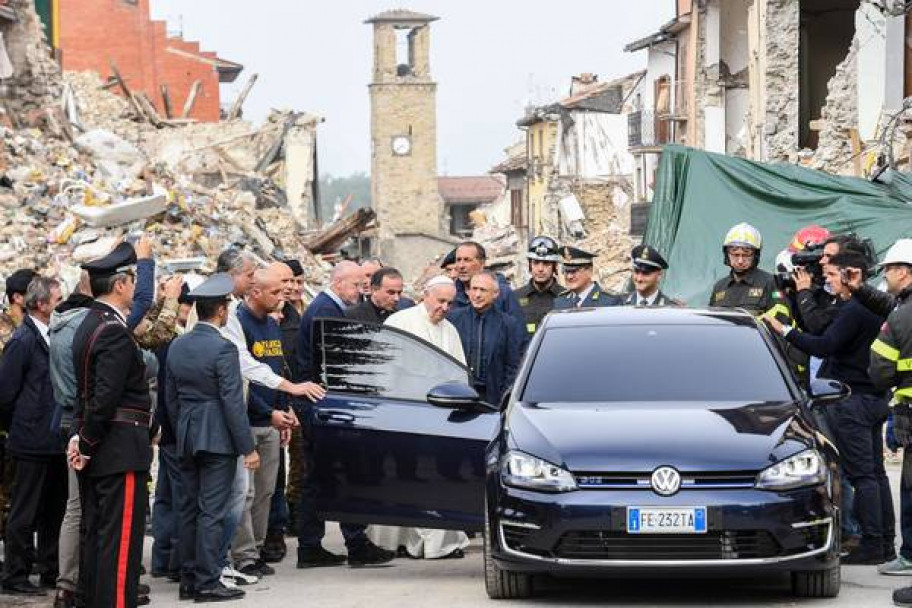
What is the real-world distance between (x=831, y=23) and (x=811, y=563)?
1161 inches

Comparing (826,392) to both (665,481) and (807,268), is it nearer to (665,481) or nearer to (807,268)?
(665,481)

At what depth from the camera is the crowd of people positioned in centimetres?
927

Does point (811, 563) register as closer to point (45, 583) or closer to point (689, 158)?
point (45, 583)

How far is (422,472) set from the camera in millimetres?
10703

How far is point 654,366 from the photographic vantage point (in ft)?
33.1

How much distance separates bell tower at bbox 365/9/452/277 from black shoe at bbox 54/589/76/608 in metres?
96.9

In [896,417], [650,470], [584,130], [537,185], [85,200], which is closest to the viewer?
[650,470]

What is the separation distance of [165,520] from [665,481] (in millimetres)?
3929

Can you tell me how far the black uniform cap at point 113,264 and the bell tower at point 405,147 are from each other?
319 feet

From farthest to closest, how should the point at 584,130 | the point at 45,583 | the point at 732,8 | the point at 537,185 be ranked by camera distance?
the point at 537,185 → the point at 584,130 → the point at 732,8 → the point at 45,583

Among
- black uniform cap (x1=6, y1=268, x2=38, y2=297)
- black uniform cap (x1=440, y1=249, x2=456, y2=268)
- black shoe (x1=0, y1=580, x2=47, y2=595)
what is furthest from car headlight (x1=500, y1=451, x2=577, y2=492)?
black uniform cap (x1=440, y1=249, x2=456, y2=268)

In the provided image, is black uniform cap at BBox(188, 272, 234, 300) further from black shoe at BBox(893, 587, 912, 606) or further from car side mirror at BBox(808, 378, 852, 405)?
black shoe at BBox(893, 587, 912, 606)

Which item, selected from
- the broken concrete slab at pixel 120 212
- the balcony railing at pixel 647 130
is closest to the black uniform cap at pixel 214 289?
the broken concrete slab at pixel 120 212

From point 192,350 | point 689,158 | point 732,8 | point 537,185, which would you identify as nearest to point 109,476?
point 192,350
